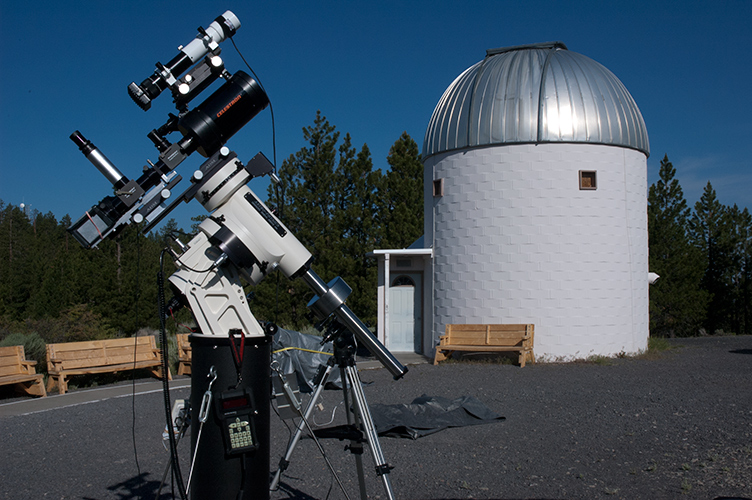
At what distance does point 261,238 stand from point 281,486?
2.73 meters

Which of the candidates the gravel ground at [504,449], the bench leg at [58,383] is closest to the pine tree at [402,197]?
the gravel ground at [504,449]

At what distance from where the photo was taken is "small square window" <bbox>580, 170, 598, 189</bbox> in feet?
46.1

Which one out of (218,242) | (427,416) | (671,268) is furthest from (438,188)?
(671,268)

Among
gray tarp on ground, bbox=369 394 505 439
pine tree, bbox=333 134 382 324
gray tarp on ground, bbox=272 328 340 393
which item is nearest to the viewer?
gray tarp on ground, bbox=369 394 505 439

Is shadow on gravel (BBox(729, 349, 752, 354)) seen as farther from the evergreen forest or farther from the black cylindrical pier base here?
the black cylindrical pier base

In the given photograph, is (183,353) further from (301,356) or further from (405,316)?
(405,316)

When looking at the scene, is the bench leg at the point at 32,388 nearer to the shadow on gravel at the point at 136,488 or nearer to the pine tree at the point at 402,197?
the shadow on gravel at the point at 136,488

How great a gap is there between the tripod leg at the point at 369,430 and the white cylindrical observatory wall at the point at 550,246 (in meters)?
10.5

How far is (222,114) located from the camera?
3.25 meters

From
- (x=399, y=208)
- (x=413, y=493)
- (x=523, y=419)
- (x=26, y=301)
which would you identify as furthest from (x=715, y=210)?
(x=26, y=301)

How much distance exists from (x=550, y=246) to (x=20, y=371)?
11.2m

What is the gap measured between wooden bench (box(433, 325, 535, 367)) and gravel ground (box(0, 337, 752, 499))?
250 cm

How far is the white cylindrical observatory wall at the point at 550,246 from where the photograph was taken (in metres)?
13.8

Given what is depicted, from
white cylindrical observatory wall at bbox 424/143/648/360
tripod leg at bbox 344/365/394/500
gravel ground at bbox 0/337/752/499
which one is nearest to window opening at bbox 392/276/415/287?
white cylindrical observatory wall at bbox 424/143/648/360
